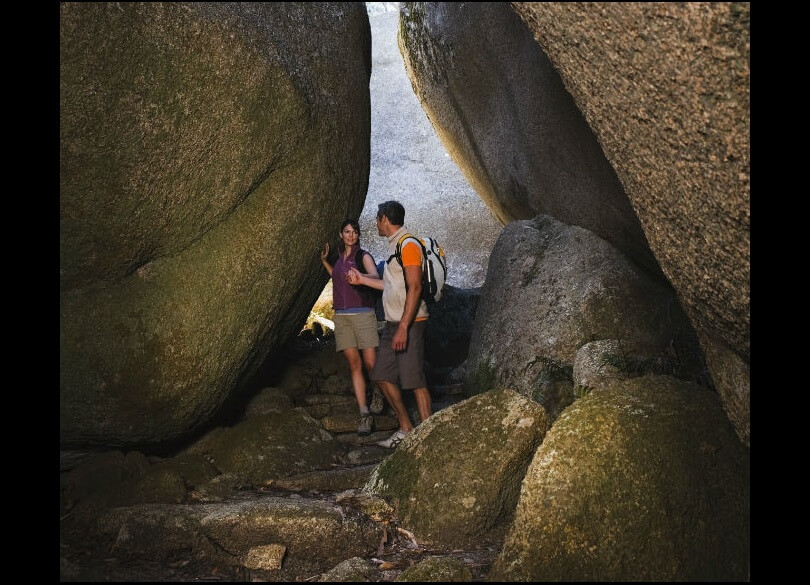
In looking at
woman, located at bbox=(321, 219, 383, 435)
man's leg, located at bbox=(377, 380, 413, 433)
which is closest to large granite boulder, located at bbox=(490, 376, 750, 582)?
man's leg, located at bbox=(377, 380, 413, 433)

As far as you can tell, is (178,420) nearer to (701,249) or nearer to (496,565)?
(496,565)

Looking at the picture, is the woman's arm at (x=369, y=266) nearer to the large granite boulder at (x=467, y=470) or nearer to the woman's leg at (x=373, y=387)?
the woman's leg at (x=373, y=387)

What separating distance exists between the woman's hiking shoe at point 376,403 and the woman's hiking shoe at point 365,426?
1.38 feet

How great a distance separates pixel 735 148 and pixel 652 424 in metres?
1.46

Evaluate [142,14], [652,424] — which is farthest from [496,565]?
[142,14]

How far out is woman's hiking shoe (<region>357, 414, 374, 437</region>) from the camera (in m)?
6.89

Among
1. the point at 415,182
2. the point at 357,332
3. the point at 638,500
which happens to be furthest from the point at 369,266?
the point at 415,182

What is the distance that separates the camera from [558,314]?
6.94m

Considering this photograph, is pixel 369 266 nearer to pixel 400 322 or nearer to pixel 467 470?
pixel 400 322

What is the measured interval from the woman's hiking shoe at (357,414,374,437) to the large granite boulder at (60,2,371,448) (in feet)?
3.71

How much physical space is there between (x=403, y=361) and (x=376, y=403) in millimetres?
1084

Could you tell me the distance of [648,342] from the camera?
6.29 metres

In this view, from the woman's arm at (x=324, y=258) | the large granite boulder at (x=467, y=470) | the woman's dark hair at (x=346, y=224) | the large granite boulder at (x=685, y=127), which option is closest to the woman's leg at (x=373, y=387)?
the woman's arm at (x=324, y=258)
